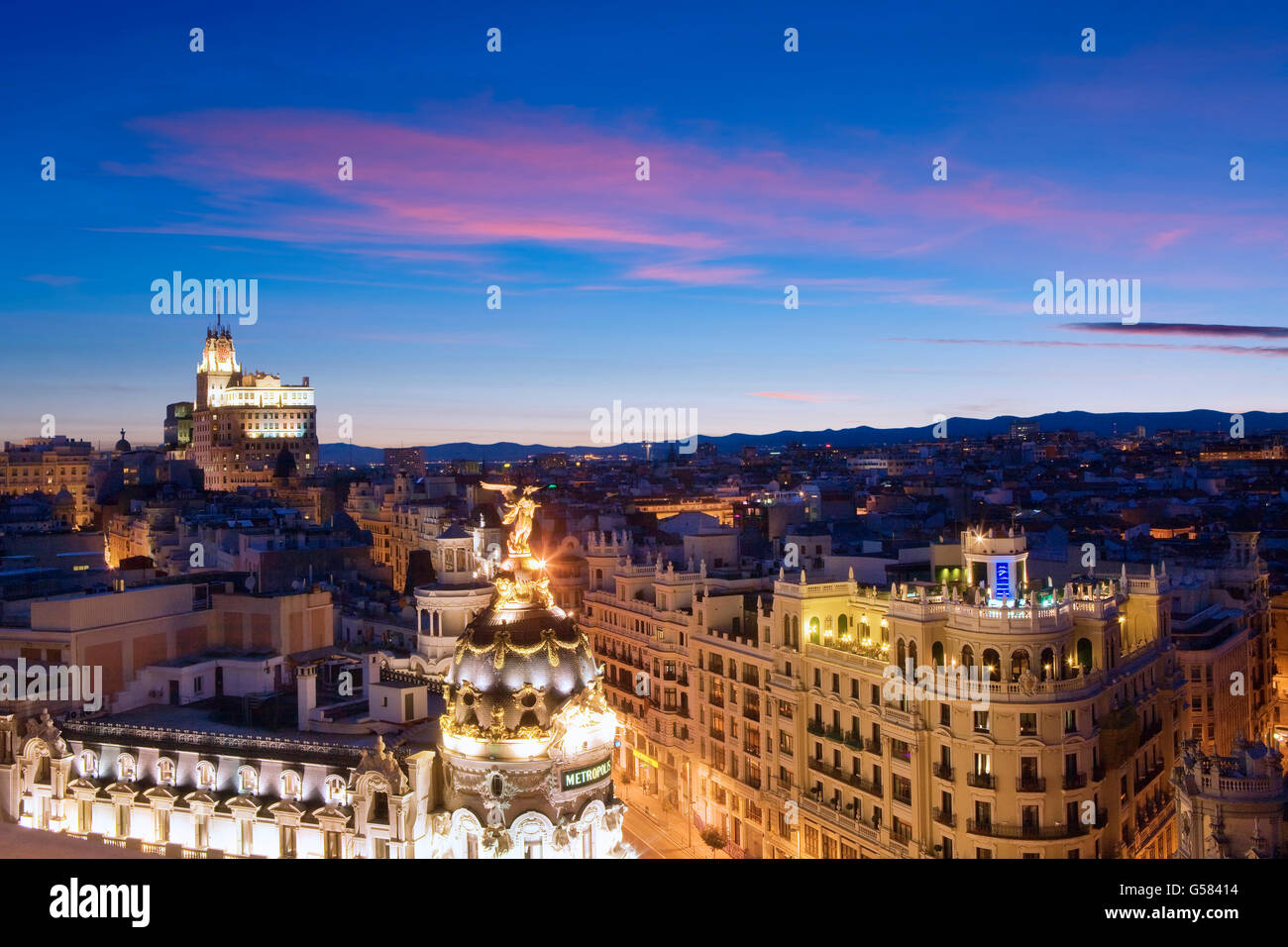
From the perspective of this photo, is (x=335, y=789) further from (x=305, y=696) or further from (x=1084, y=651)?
(x=1084, y=651)

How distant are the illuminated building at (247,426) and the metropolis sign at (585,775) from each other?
148837 millimetres

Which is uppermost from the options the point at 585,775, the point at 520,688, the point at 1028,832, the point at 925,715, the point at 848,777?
the point at 520,688

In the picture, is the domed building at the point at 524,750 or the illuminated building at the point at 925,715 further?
the illuminated building at the point at 925,715

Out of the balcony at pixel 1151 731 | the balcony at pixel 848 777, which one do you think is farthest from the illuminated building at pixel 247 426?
the balcony at pixel 1151 731

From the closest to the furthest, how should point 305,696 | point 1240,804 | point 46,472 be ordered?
point 1240,804, point 305,696, point 46,472

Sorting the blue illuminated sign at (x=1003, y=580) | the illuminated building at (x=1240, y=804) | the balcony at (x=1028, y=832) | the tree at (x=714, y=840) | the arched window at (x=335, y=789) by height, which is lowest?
the tree at (x=714, y=840)

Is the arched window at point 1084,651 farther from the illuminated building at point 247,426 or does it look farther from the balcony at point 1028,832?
the illuminated building at point 247,426

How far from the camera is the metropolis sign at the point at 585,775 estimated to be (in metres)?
29.6

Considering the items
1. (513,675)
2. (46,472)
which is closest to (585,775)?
(513,675)

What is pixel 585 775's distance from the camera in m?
30.0

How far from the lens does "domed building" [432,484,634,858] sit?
2905cm

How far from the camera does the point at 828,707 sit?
42688mm

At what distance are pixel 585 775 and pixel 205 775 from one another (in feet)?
35.6

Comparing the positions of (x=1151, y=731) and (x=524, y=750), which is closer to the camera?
(x=524, y=750)
